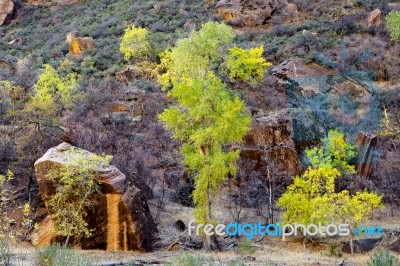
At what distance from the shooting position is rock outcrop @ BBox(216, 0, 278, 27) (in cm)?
4522

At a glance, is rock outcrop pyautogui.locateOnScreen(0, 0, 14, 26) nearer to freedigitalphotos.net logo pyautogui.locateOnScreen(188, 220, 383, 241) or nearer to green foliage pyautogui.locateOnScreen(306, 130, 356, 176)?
green foliage pyautogui.locateOnScreen(306, 130, 356, 176)

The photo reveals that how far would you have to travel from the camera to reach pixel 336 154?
22047 millimetres

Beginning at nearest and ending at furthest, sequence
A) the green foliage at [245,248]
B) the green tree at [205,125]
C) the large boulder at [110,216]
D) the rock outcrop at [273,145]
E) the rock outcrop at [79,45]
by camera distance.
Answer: the green tree at [205,125]
the large boulder at [110,216]
the green foliage at [245,248]
the rock outcrop at [273,145]
the rock outcrop at [79,45]

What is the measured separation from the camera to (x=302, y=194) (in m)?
17.5

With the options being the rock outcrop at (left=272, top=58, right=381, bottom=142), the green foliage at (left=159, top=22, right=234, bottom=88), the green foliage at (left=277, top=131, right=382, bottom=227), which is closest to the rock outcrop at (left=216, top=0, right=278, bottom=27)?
the rock outcrop at (left=272, top=58, right=381, bottom=142)

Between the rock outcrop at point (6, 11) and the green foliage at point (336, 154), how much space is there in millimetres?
43537

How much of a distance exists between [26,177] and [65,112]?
9.44m

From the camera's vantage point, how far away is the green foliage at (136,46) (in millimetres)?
38594

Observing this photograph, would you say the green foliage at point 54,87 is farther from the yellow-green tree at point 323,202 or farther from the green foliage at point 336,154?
the yellow-green tree at point 323,202

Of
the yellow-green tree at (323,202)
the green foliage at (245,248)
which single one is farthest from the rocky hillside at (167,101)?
the yellow-green tree at (323,202)

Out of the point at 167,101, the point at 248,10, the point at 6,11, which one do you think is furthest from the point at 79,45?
the point at 6,11

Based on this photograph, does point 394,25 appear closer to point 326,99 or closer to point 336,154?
point 326,99

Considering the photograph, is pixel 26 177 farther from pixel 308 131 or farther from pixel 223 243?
pixel 308 131

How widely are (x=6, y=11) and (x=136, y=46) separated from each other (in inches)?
948
